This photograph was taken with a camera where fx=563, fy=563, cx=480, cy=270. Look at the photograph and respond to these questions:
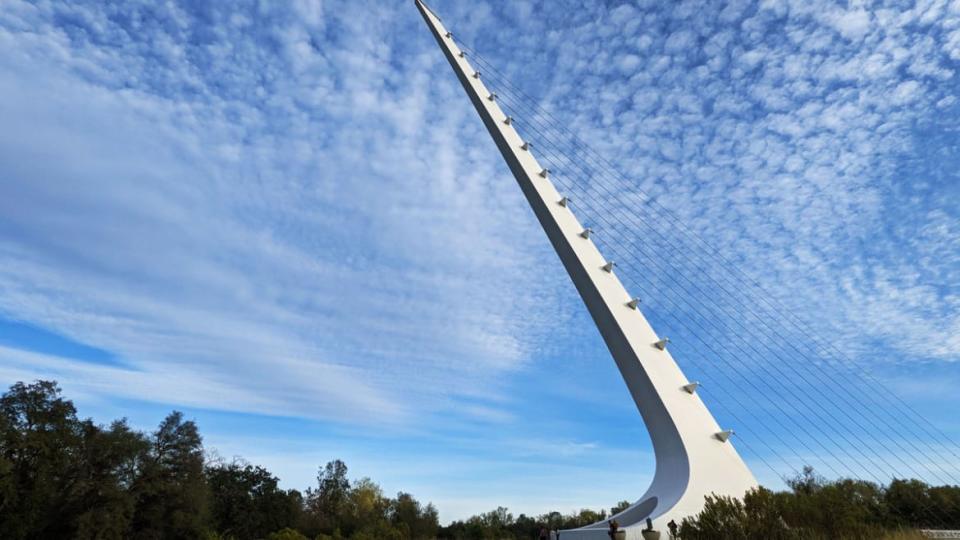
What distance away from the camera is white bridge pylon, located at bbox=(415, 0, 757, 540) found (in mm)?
11523

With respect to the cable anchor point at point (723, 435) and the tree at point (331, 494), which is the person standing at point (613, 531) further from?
the tree at point (331, 494)

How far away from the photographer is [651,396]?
500 inches

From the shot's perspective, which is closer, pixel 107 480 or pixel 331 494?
pixel 107 480

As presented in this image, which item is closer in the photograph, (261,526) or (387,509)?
(261,526)

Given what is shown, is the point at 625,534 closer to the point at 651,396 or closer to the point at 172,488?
the point at 651,396

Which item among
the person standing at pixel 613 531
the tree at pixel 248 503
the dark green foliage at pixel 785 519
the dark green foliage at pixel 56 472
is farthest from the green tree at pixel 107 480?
the dark green foliage at pixel 785 519

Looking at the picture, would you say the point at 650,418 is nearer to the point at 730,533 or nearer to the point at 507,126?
the point at 730,533

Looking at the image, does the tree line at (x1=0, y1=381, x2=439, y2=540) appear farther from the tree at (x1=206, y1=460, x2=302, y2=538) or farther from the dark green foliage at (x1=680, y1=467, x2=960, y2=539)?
the dark green foliage at (x1=680, y1=467, x2=960, y2=539)

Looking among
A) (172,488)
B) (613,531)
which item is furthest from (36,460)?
(613,531)

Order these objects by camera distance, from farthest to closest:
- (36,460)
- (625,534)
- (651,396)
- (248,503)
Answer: (248,503) → (36,460) → (651,396) → (625,534)

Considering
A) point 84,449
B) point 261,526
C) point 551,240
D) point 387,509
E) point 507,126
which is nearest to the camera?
point 551,240

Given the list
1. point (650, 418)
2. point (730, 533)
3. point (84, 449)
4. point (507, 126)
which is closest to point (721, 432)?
point (650, 418)

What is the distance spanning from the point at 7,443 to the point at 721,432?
33764 mm

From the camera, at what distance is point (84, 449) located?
32062mm
